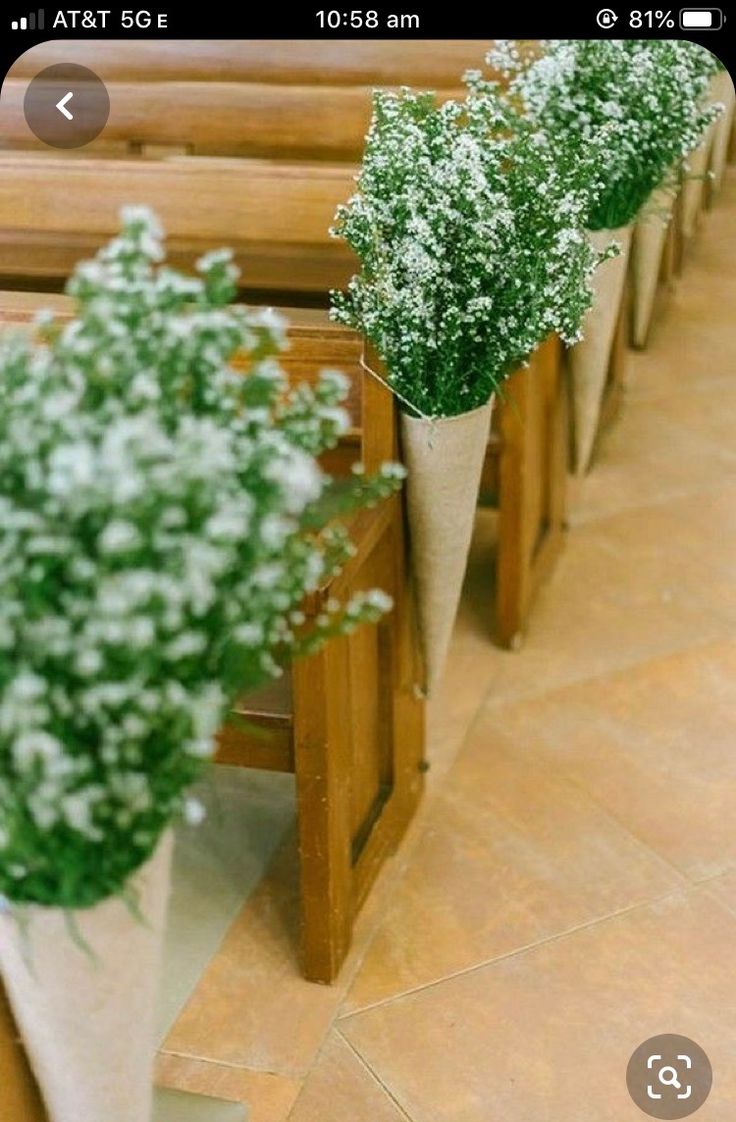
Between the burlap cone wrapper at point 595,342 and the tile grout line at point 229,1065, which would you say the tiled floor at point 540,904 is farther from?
the burlap cone wrapper at point 595,342

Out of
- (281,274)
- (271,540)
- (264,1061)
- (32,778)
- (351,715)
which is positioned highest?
(271,540)

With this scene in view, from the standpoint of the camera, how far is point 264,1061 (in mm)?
2301

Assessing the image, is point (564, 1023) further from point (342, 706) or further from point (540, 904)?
point (342, 706)

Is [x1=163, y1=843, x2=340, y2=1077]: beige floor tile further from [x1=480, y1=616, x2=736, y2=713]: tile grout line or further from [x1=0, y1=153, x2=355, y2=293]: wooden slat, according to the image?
[x1=0, y1=153, x2=355, y2=293]: wooden slat

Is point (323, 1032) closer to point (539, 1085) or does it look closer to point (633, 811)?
point (539, 1085)

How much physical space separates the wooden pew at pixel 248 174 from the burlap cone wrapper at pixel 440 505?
5.8 inches

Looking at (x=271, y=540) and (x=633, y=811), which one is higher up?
(x=271, y=540)

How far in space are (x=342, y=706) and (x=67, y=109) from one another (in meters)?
2.08

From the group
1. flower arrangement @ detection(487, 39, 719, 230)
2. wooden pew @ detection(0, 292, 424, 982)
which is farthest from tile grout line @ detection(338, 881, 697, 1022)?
flower arrangement @ detection(487, 39, 719, 230)

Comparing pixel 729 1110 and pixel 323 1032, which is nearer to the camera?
pixel 729 1110

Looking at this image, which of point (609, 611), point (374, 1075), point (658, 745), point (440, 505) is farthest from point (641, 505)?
point (374, 1075)

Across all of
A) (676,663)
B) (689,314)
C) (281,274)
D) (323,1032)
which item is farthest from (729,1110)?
(689,314)

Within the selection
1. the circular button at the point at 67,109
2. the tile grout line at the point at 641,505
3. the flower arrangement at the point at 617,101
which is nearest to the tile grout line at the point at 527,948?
the flower arrangement at the point at 617,101

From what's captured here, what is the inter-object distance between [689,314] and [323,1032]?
3965mm
